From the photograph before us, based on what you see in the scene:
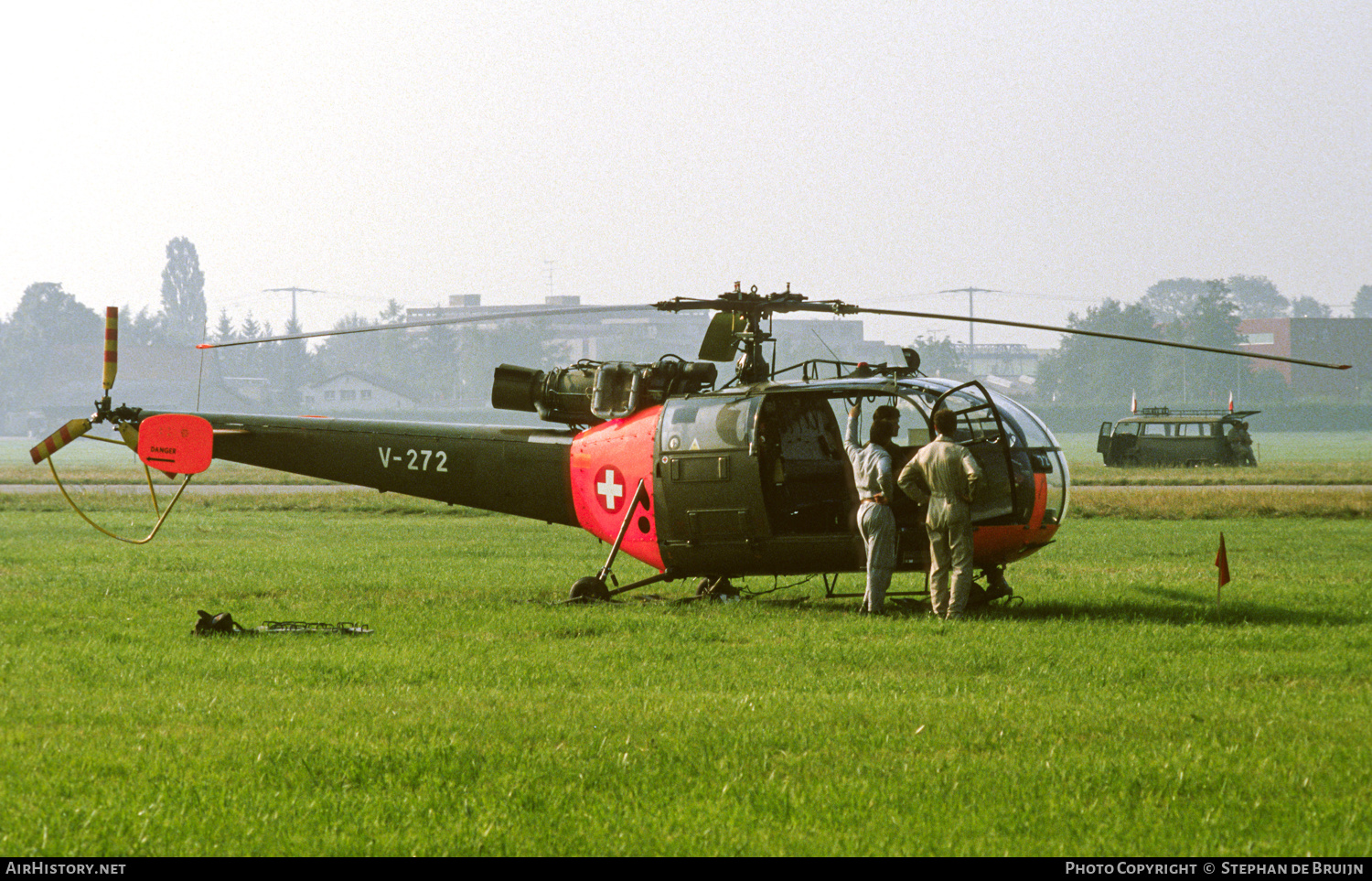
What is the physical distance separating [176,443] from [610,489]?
438 centimetres

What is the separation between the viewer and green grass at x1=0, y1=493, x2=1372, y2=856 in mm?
5441

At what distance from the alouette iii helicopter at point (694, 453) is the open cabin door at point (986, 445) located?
0.02 metres

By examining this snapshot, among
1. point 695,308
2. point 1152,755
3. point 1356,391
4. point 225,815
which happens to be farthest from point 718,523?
point 1356,391

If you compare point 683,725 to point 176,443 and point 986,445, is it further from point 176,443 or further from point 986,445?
point 176,443

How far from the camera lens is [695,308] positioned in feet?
43.6

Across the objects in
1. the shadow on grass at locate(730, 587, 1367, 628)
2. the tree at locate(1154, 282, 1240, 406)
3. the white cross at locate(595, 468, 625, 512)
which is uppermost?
the tree at locate(1154, 282, 1240, 406)

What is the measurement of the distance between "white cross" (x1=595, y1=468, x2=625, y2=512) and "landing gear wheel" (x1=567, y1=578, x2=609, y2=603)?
2.74ft

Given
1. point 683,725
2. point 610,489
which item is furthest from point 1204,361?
point 683,725

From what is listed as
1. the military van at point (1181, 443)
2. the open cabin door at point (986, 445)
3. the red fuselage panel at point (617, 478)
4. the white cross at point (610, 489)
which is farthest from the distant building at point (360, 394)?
the open cabin door at point (986, 445)

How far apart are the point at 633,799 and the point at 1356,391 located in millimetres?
158533

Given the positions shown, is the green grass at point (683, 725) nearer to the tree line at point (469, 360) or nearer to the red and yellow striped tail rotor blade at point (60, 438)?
the red and yellow striped tail rotor blade at point (60, 438)

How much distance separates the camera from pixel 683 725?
24.0 ft

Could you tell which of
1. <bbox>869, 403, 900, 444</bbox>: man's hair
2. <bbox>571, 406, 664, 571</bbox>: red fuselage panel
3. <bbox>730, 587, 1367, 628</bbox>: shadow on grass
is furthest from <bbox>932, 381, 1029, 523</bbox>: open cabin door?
<bbox>571, 406, 664, 571</bbox>: red fuselage panel

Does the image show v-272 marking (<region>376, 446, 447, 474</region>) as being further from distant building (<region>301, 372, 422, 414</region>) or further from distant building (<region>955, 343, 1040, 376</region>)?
distant building (<region>301, 372, 422, 414</region>)
